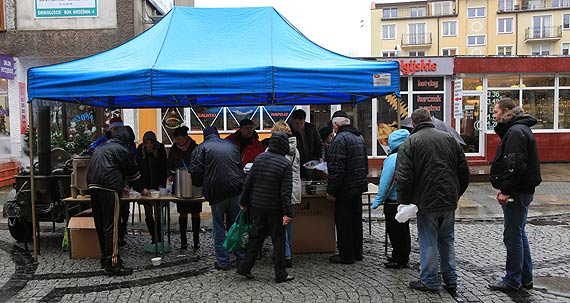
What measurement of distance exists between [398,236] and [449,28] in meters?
59.9

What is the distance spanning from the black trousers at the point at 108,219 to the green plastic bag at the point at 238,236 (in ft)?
4.51

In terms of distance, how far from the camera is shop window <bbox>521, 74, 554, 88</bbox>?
54.0 ft

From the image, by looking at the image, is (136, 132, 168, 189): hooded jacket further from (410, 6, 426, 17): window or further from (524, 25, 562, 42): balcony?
(410, 6, 426, 17): window

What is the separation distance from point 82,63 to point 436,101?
11.7 metres

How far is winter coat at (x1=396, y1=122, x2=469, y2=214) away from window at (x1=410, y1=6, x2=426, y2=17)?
67.3m

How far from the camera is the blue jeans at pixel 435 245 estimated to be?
499 centimetres

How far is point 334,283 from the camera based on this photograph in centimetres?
555

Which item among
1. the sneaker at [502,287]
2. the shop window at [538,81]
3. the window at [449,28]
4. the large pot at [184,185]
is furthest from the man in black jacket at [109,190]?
the window at [449,28]

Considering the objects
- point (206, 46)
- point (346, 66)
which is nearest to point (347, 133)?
point (346, 66)

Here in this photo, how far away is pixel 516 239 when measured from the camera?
16.4 ft

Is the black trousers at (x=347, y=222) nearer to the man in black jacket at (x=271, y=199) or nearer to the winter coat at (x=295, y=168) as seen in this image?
the winter coat at (x=295, y=168)

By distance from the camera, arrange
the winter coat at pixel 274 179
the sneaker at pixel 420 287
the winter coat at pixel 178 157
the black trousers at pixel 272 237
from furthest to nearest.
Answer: the winter coat at pixel 178 157 → the black trousers at pixel 272 237 → the winter coat at pixel 274 179 → the sneaker at pixel 420 287

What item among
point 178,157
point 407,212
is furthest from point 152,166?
point 407,212

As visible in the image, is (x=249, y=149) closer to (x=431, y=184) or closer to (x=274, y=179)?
(x=274, y=179)
